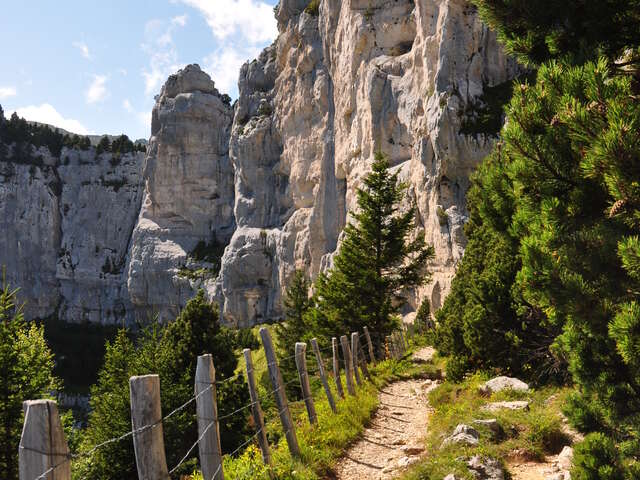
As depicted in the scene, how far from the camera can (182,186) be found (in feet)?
274

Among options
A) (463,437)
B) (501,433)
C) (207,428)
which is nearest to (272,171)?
(501,433)

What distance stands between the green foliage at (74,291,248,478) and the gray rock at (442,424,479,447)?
290 inches

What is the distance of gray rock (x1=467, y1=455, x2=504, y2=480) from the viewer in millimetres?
6320

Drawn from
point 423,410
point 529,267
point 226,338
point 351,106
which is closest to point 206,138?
point 351,106

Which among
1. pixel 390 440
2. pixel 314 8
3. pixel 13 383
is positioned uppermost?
pixel 314 8

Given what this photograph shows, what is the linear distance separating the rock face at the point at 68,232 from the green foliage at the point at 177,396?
7809 cm

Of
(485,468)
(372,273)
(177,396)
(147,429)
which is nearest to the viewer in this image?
(147,429)

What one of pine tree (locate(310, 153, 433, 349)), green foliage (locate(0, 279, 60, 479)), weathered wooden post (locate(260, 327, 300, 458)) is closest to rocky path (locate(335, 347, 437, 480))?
weathered wooden post (locate(260, 327, 300, 458))

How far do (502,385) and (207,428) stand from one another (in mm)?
8079

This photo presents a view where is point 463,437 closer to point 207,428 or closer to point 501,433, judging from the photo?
point 501,433

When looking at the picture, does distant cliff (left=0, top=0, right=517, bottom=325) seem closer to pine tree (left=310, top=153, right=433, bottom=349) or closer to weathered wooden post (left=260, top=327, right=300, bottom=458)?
pine tree (left=310, top=153, right=433, bottom=349)

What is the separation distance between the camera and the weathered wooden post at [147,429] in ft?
12.7

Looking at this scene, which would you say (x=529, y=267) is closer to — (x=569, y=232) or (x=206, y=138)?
(x=569, y=232)

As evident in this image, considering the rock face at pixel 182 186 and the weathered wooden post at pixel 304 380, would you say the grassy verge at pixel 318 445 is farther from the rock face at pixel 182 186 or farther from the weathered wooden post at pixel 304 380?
the rock face at pixel 182 186
